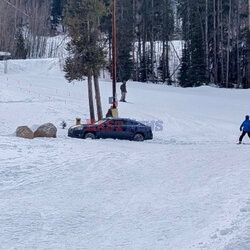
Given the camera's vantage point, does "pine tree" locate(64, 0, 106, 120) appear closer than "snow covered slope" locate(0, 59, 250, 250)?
No

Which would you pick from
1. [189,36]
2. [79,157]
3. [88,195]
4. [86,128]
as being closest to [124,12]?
[189,36]

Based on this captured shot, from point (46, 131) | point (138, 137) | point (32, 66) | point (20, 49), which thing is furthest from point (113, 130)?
point (20, 49)

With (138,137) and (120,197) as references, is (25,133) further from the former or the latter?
(120,197)

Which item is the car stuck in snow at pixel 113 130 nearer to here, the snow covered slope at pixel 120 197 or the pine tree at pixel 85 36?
the snow covered slope at pixel 120 197

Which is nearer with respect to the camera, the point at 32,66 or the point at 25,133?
the point at 25,133

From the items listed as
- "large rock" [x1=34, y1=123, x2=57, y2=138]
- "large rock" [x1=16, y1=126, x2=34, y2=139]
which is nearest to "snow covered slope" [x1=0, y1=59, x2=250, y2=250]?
"large rock" [x1=16, y1=126, x2=34, y2=139]

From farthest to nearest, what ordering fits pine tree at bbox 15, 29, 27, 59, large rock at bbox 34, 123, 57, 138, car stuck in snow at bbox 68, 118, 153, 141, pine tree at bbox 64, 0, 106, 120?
pine tree at bbox 15, 29, 27, 59, pine tree at bbox 64, 0, 106, 120, car stuck in snow at bbox 68, 118, 153, 141, large rock at bbox 34, 123, 57, 138

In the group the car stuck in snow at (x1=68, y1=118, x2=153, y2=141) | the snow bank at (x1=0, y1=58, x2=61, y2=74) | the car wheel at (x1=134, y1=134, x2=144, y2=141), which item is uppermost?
the snow bank at (x1=0, y1=58, x2=61, y2=74)

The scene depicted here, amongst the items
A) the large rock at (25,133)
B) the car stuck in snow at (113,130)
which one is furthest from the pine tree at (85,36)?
the large rock at (25,133)

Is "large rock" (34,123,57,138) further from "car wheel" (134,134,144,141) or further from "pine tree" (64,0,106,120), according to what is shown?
"pine tree" (64,0,106,120)

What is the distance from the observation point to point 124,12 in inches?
2525

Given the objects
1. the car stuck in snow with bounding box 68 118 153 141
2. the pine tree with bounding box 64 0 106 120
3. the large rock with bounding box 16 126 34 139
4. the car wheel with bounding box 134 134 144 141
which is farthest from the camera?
the pine tree with bounding box 64 0 106 120

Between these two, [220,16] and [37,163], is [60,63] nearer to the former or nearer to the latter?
[220,16]

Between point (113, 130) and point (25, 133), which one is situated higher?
point (25, 133)
